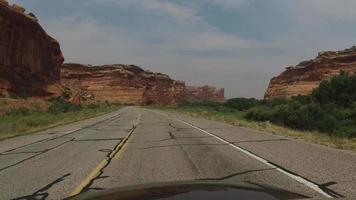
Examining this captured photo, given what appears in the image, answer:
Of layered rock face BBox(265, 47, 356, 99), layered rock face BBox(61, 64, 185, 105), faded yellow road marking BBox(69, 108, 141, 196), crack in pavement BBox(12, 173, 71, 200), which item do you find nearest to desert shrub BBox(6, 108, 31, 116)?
faded yellow road marking BBox(69, 108, 141, 196)

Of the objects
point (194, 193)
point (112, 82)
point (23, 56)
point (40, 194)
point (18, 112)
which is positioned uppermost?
point (23, 56)

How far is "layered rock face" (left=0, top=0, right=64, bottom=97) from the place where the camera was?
64.8 m

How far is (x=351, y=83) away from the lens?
5456cm

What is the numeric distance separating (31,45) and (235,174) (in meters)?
69.5

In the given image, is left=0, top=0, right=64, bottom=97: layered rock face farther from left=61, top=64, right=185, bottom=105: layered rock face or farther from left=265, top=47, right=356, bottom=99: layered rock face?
left=61, top=64, right=185, bottom=105: layered rock face

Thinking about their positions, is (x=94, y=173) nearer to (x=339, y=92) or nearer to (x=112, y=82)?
(x=339, y=92)

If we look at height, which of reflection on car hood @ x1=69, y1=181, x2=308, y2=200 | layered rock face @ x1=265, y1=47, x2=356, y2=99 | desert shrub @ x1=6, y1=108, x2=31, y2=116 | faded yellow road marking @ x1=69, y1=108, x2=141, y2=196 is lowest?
desert shrub @ x1=6, y1=108, x2=31, y2=116

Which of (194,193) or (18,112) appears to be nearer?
(194,193)

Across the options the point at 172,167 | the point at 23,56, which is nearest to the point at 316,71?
the point at 23,56

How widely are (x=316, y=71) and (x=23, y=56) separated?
66.8m

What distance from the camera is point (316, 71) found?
367 feet

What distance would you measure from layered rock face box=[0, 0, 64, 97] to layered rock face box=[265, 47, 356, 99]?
5576 centimetres

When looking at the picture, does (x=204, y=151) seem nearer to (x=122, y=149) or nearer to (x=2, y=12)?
(x=122, y=149)

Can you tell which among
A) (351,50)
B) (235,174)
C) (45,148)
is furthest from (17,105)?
(351,50)
